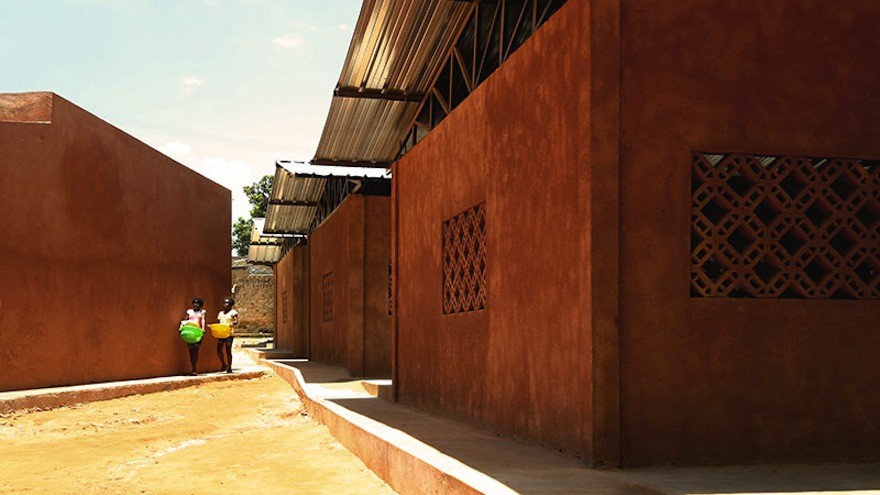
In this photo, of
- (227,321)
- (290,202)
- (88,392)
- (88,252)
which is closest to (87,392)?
(88,392)

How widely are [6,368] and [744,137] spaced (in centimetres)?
958

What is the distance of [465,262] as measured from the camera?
8719 millimetres

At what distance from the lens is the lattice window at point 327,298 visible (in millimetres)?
19859

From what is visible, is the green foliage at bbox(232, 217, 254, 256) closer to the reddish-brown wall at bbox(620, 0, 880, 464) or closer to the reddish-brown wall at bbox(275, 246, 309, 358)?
the reddish-brown wall at bbox(275, 246, 309, 358)

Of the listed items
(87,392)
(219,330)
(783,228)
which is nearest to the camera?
(783,228)

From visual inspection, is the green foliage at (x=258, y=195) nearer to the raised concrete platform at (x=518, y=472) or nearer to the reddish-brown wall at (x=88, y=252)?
the reddish-brown wall at (x=88, y=252)

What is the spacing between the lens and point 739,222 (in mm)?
5945

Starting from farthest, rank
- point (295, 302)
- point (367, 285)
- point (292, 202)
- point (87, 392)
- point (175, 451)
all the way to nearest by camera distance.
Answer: point (295, 302) < point (292, 202) < point (367, 285) < point (87, 392) < point (175, 451)

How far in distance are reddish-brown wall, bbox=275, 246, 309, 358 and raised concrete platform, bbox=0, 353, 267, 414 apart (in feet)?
25.8

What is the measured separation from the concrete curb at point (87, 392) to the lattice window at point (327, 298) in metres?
3.47

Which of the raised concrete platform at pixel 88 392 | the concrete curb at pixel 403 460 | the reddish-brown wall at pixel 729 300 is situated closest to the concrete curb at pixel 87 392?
the raised concrete platform at pixel 88 392

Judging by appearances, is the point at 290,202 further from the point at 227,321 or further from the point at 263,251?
the point at 263,251

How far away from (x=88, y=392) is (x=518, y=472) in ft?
29.3

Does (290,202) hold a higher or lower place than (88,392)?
higher
